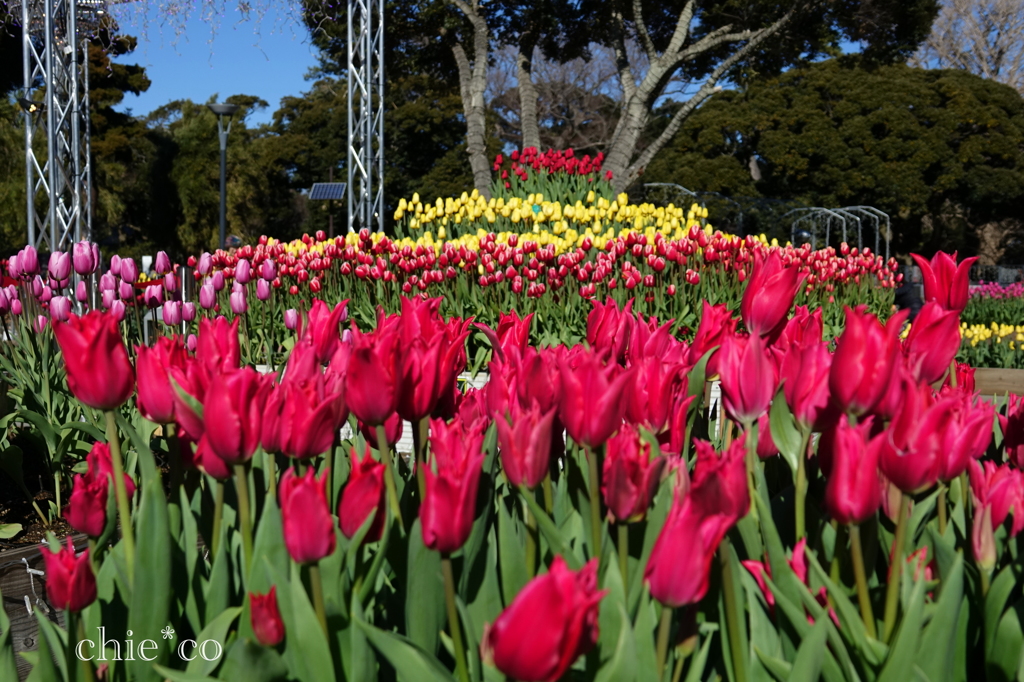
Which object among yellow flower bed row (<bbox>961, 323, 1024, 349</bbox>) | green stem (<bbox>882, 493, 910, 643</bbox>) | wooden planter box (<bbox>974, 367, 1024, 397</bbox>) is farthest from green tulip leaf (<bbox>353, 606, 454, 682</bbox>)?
yellow flower bed row (<bbox>961, 323, 1024, 349</bbox>)

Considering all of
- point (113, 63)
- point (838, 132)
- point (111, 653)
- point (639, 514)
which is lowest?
point (111, 653)

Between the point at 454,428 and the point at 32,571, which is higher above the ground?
the point at 454,428

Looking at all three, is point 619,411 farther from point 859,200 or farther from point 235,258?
point 859,200

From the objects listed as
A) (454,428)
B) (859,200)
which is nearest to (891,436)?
(454,428)

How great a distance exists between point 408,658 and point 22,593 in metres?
1.88

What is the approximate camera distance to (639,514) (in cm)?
91

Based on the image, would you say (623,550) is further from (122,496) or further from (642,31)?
(642,31)

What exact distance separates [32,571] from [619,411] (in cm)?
175

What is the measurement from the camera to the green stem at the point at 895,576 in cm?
88

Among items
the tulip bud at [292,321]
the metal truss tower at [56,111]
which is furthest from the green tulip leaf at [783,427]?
the metal truss tower at [56,111]

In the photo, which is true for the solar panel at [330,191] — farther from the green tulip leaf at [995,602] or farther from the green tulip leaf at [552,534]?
the green tulip leaf at [995,602]

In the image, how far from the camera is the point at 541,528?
3.04 feet

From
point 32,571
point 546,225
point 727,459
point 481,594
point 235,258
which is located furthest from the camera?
point 546,225

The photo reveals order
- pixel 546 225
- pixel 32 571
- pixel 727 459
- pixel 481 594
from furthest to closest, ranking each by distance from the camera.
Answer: pixel 546 225, pixel 32 571, pixel 481 594, pixel 727 459
